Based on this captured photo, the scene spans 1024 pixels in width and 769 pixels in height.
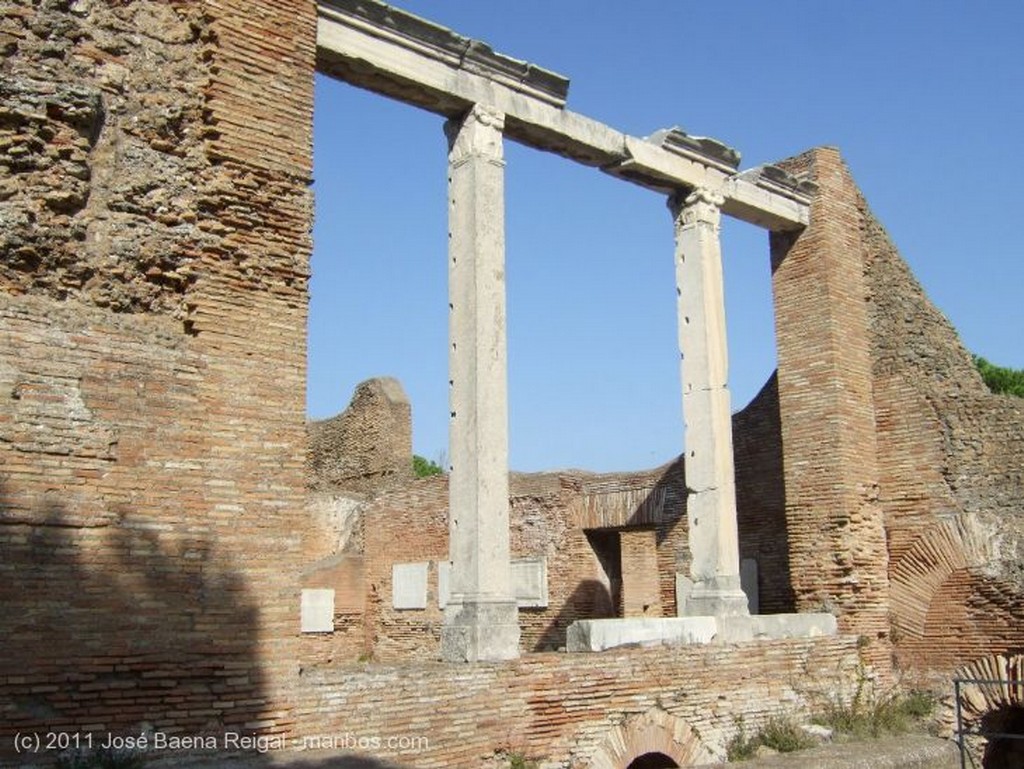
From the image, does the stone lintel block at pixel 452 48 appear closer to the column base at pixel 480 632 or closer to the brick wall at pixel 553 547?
the column base at pixel 480 632

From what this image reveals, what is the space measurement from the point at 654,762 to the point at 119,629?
4940 mm

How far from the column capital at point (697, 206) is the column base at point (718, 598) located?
147 inches

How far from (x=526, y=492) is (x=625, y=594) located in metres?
2.05

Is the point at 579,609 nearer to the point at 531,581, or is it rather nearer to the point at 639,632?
the point at 531,581

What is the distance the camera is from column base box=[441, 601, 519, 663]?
25.0 feet

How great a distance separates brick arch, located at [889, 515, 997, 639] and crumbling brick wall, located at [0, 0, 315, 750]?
7631mm

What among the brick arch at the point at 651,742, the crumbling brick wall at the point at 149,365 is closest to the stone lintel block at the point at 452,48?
the crumbling brick wall at the point at 149,365

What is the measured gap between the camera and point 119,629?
18.2ft

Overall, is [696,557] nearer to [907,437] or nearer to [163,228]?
[907,437]

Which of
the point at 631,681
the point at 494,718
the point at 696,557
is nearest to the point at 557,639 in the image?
the point at 696,557

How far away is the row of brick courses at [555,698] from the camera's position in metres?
6.41

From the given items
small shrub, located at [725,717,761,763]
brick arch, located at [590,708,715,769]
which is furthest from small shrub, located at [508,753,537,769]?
small shrub, located at [725,717,761,763]

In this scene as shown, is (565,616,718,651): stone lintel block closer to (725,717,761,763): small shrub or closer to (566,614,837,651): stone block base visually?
(566,614,837,651): stone block base

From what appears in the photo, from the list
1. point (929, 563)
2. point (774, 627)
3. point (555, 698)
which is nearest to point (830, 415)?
point (929, 563)
